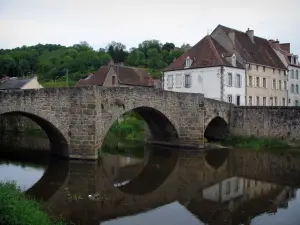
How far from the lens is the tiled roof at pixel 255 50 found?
26.7 m

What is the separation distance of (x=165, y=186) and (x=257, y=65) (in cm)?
1761

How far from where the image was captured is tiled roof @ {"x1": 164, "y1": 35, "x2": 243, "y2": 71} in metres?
24.3

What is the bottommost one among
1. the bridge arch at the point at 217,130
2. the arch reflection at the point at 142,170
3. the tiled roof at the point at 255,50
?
the arch reflection at the point at 142,170

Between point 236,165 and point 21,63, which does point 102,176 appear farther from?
point 21,63

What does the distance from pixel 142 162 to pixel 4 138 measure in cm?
1194

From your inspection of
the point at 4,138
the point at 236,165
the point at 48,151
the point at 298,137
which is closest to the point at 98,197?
the point at 236,165

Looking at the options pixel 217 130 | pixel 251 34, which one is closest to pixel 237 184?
pixel 217 130

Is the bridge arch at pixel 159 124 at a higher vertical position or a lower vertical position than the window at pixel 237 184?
higher

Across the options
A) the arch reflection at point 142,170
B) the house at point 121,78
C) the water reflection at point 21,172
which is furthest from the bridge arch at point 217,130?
the water reflection at point 21,172

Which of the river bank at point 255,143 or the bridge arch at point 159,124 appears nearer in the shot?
the bridge arch at point 159,124

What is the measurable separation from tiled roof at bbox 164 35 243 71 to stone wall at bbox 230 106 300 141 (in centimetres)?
364

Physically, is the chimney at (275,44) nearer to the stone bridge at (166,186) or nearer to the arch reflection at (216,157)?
the arch reflection at (216,157)

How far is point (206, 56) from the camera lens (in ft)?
81.9

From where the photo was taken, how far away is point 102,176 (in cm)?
1324
